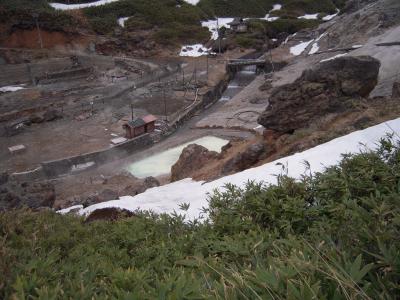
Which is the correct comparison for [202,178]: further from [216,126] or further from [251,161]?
[216,126]

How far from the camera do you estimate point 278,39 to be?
6203 centimetres

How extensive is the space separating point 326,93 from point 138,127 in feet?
56.5

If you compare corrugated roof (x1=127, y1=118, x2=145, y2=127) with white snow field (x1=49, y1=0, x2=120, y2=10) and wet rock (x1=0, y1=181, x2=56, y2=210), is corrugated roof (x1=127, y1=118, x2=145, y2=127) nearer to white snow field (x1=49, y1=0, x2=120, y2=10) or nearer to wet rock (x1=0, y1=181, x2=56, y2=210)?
wet rock (x1=0, y1=181, x2=56, y2=210)

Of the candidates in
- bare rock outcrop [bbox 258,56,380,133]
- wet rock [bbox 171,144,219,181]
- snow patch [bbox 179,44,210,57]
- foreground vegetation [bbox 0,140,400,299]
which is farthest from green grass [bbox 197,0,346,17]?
foreground vegetation [bbox 0,140,400,299]

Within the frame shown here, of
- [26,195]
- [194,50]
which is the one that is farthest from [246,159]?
[194,50]

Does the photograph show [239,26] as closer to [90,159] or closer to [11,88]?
[11,88]

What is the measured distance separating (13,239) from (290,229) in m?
Result: 3.40

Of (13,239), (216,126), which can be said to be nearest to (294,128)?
(13,239)

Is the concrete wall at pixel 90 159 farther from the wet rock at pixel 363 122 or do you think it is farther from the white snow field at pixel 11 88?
the white snow field at pixel 11 88

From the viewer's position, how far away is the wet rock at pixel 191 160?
17078 millimetres

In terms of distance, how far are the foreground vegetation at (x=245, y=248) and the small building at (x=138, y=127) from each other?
21896 millimetres

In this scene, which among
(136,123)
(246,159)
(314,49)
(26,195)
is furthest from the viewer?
(314,49)

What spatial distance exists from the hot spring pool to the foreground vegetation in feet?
57.3

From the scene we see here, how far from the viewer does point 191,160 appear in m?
17.7
